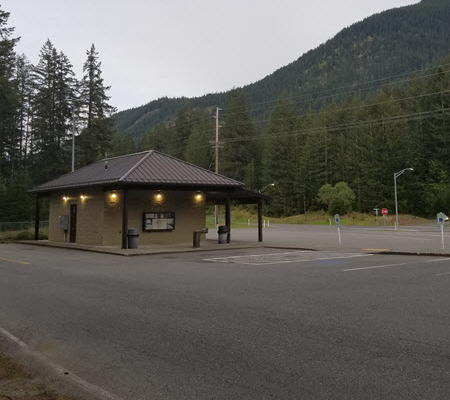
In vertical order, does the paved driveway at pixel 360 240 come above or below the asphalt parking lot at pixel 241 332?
above

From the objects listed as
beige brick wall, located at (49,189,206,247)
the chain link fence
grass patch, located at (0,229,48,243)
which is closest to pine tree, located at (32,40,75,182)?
the chain link fence

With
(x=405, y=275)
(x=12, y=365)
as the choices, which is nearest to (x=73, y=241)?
(x=405, y=275)

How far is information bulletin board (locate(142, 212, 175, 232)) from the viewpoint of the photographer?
23.8 m

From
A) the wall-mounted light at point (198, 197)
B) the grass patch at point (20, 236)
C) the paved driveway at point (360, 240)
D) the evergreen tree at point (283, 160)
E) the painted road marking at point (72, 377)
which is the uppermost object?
the evergreen tree at point (283, 160)

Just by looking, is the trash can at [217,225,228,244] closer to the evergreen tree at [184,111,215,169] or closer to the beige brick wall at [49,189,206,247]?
the beige brick wall at [49,189,206,247]

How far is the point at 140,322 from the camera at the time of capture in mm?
6746

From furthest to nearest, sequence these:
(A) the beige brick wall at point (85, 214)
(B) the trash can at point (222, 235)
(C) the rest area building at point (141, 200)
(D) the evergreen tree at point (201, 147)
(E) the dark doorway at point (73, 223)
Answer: (D) the evergreen tree at point (201, 147)
(E) the dark doorway at point (73, 223)
(B) the trash can at point (222, 235)
(A) the beige brick wall at point (85, 214)
(C) the rest area building at point (141, 200)

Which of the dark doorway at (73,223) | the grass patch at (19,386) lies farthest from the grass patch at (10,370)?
the dark doorway at (73,223)

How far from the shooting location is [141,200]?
77.8 ft

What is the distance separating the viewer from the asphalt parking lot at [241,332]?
421 centimetres

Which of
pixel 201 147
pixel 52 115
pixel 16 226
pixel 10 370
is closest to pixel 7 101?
pixel 52 115

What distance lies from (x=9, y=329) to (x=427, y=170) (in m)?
77.3

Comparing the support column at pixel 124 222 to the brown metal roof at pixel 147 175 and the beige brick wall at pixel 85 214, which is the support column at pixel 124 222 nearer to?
the brown metal roof at pixel 147 175

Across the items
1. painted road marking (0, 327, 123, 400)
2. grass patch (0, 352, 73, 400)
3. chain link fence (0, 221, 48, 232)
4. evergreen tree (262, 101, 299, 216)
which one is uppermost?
evergreen tree (262, 101, 299, 216)
